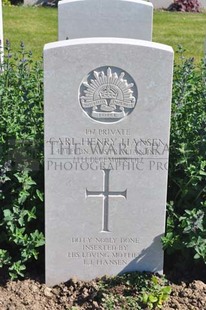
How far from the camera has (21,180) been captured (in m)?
3.66

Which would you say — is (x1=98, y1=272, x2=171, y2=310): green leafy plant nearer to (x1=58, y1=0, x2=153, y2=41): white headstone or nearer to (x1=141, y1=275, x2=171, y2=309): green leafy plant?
(x1=141, y1=275, x2=171, y2=309): green leafy plant

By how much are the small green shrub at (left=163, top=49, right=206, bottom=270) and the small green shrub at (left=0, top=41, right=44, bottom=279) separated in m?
0.88

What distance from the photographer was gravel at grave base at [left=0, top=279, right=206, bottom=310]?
11.7 ft

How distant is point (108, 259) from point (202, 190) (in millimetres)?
748

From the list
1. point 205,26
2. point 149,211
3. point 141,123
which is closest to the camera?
point 141,123

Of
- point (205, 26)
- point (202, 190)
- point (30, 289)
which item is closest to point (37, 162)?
point (30, 289)

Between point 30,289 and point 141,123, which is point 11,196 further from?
point 141,123

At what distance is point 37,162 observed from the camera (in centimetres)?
396

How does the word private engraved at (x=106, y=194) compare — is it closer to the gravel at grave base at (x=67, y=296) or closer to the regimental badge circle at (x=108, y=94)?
the regimental badge circle at (x=108, y=94)

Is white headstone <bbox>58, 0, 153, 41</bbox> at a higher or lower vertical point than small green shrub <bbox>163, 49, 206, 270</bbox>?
higher

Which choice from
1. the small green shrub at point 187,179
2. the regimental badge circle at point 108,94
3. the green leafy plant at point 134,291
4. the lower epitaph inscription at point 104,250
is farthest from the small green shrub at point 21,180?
the small green shrub at point 187,179

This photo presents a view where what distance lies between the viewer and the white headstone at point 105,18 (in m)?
6.02

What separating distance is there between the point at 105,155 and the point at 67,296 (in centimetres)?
93

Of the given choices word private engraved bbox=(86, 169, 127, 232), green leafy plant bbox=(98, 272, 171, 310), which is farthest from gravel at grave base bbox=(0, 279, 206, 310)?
word private engraved bbox=(86, 169, 127, 232)
